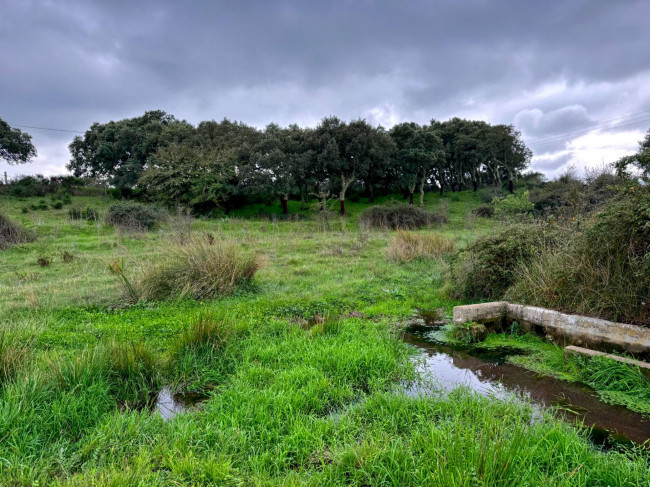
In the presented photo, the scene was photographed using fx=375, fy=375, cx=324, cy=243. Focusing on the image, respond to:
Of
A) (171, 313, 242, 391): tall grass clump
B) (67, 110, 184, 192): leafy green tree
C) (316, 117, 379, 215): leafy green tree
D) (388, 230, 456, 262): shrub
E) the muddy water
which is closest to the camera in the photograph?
the muddy water

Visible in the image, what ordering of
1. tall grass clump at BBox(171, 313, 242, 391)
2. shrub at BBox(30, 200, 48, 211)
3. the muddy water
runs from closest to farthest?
the muddy water, tall grass clump at BBox(171, 313, 242, 391), shrub at BBox(30, 200, 48, 211)

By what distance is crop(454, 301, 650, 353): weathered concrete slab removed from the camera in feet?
15.0

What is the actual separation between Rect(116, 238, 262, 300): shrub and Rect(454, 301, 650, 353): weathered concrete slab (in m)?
4.95

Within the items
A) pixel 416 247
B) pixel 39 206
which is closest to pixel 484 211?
pixel 416 247

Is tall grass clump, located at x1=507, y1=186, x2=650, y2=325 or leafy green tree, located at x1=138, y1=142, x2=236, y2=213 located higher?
leafy green tree, located at x1=138, y1=142, x2=236, y2=213

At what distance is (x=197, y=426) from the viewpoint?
3.38m

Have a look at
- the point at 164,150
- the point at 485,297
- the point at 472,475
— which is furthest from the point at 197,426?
the point at 164,150

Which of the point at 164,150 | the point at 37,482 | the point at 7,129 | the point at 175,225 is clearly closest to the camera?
the point at 37,482

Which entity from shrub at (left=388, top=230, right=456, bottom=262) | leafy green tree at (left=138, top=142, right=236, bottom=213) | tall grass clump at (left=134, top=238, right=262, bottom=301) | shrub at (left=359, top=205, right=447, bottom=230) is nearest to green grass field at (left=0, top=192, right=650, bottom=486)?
tall grass clump at (left=134, top=238, right=262, bottom=301)

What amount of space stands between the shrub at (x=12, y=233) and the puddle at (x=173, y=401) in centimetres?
1660

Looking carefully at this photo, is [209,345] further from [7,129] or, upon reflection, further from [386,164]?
[7,129]

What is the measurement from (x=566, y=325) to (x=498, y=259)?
8.58ft

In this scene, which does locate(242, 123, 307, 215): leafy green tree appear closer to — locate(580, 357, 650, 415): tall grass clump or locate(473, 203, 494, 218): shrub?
locate(473, 203, 494, 218): shrub

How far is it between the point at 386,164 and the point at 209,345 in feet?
106
